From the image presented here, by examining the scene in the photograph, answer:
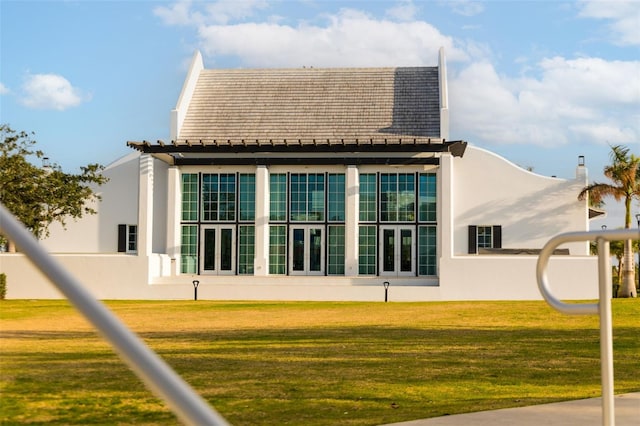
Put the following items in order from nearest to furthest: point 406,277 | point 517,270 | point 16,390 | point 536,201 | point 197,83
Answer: point 16,390 < point 517,270 < point 406,277 < point 536,201 < point 197,83

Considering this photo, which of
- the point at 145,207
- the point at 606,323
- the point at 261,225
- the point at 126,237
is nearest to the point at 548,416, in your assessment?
the point at 606,323

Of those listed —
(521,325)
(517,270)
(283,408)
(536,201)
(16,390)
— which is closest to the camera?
(283,408)

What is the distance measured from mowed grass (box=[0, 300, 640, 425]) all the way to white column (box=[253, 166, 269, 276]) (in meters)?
15.2

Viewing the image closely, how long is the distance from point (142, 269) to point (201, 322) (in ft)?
49.7

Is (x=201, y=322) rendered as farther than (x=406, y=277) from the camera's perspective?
No

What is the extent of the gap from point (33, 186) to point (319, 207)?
12.0 metres

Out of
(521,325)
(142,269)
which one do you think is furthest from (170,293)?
(521,325)

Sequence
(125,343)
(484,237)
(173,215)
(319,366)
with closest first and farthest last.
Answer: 1. (125,343)
2. (319,366)
3. (173,215)
4. (484,237)

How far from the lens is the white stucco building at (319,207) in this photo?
3550cm

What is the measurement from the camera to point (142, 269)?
119 ft

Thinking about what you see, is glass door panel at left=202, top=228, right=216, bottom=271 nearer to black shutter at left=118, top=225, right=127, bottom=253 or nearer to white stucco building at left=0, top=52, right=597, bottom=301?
white stucco building at left=0, top=52, right=597, bottom=301

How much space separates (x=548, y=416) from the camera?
24.6 ft

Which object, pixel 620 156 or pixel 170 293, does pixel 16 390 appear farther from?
pixel 620 156

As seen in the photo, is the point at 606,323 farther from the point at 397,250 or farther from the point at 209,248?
the point at 209,248
